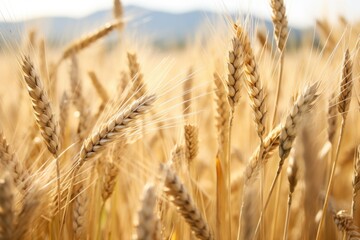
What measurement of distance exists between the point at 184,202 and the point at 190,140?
0.37 metres

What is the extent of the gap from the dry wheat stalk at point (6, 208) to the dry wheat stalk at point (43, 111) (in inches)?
11.5

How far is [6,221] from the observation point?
31.9 inches

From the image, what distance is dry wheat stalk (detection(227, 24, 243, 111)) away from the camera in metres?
1.24

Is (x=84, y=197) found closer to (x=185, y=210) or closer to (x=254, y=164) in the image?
(x=185, y=210)

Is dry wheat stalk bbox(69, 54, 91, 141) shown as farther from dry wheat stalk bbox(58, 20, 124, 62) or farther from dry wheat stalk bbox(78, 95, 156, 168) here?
dry wheat stalk bbox(78, 95, 156, 168)

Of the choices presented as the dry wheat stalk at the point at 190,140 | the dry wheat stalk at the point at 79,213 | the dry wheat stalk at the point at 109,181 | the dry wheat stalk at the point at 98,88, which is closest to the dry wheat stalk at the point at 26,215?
the dry wheat stalk at the point at 79,213

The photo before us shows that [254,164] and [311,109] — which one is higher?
[311,109]

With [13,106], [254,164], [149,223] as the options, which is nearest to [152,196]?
[149,223]

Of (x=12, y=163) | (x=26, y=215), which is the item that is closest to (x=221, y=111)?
(x=12, y=163)

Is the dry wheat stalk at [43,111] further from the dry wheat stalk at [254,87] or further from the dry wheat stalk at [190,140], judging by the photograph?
the dry wheat stalk at [254,87]

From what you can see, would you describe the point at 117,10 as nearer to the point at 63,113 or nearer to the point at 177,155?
the point at 63,113

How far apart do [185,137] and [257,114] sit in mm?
273

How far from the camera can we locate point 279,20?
138 centimetres

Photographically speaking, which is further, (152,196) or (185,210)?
(185,210)
